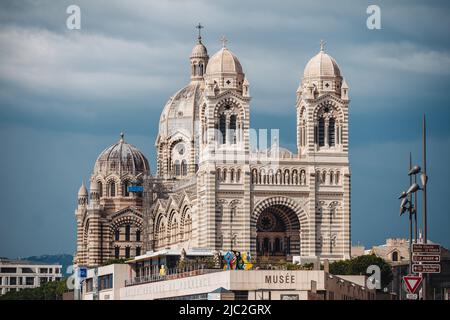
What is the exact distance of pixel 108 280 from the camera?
305ft

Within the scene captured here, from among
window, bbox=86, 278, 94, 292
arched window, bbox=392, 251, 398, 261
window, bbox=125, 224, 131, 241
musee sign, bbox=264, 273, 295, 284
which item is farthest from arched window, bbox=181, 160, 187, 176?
musee sign, bbox=264, 273, 295, 284

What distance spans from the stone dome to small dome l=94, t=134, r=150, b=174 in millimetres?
4376

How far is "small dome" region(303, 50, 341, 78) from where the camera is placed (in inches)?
4318

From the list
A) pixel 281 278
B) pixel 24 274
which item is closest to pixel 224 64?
pixel 281 278

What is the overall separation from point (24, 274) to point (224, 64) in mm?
76746

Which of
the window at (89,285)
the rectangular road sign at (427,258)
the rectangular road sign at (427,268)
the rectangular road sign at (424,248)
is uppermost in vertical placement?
the rectangular road sign at (424,248)

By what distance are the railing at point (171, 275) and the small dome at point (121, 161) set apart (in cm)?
4673

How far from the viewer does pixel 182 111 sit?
132500mm

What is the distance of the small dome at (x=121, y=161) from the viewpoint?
13712 centimetres

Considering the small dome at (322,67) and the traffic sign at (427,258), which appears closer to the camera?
the traffic sign at (427,258)

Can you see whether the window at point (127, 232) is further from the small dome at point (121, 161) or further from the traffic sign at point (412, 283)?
the traffic sign at point (412, 283)

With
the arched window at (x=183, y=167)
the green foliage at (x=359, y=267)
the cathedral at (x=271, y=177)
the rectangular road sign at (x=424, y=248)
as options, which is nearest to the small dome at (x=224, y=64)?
the cathedral at (x=271, y=177)
